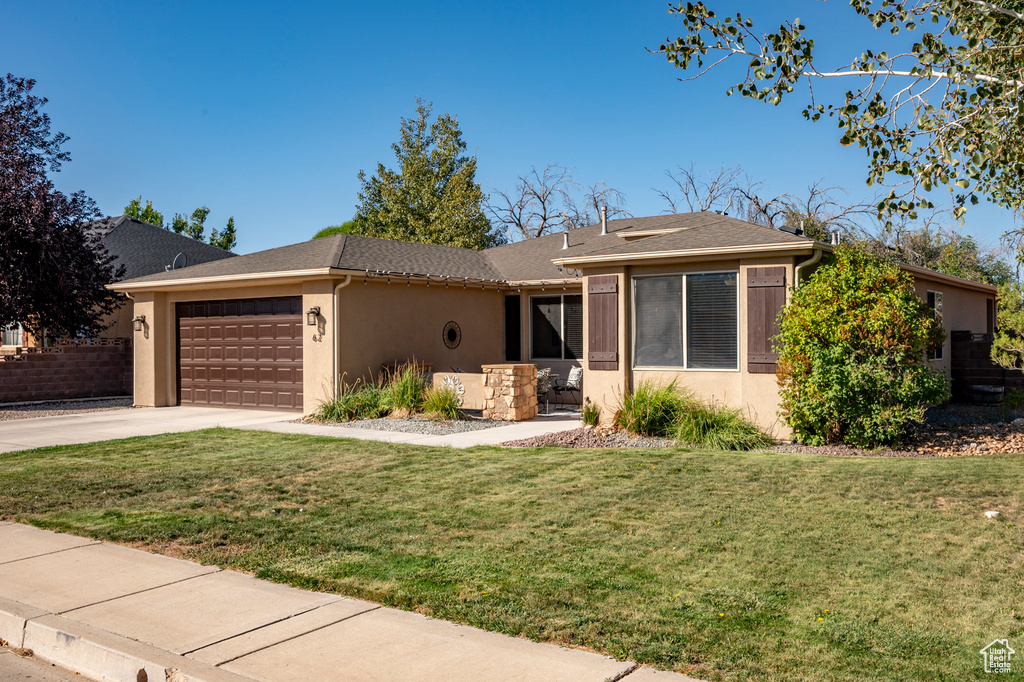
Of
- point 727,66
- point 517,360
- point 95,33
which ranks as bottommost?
point 517,360

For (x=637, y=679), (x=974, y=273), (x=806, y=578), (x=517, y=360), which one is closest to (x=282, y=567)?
(x=637, y=679)

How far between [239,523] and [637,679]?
442 centimetres

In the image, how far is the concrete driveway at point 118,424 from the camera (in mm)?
12922

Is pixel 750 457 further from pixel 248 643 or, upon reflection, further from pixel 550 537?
pixel 248 643

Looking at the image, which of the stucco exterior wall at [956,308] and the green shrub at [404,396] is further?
the stucco exterior wall at [956,308]

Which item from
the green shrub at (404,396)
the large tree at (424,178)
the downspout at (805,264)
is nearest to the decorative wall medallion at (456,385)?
the green shrub at (404,396)

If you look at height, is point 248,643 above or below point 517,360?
below

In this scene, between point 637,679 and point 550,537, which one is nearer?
point 637,679

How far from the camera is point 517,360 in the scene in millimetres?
19281

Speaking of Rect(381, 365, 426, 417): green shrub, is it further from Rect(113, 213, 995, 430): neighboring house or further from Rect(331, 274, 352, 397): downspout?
Rect(113, 213, 995, 430): neighboring house

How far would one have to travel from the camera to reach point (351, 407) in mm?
14812

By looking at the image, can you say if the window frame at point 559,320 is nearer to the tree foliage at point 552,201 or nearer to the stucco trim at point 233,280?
the stucco trim at point 233,280

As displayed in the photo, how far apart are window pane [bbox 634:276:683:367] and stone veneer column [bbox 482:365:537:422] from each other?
8.28ft

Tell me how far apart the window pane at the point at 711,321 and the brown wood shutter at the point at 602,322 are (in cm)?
124
